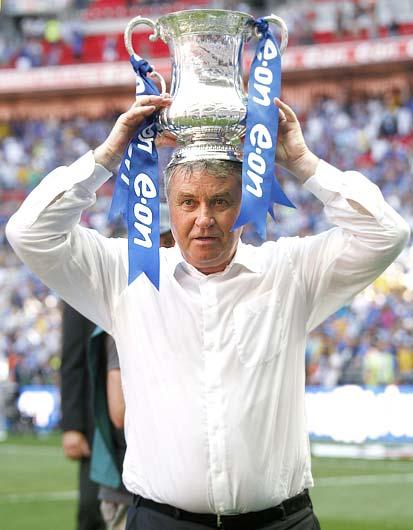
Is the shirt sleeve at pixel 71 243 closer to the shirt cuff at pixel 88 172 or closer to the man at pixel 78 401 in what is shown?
the shirt cuff at pixel 88 172

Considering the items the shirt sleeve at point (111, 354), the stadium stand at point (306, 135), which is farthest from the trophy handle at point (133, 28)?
the stadium stand at point (306, 135)

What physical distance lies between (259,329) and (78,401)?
7.29 feet

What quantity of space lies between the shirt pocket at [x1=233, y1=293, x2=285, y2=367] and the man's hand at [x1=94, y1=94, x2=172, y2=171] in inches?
23.8

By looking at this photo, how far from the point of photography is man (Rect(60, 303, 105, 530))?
580 cm

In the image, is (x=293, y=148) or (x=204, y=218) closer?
(x=204, y=218)

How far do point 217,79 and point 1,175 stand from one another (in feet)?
96.2

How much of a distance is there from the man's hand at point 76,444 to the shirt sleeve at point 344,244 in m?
2.12

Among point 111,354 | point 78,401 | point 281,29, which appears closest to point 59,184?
point 281,29

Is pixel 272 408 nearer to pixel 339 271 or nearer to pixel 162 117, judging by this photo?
pixel 339 271

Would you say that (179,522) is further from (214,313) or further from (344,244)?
(344,244)

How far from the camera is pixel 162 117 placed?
3.84 meters

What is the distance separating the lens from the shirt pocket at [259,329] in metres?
3.76

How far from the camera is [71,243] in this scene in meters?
3.84

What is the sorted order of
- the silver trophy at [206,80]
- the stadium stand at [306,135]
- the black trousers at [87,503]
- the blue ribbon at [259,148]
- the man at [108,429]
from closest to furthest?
the blue ribbon at [259,148] < the silver trophy at [206,80] < the man at [108,429] < the black trousers at [87,503] < the stadium stand at [306,135]
